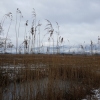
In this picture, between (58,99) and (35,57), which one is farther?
(35,57)

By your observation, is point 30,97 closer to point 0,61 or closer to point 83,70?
point 0,61

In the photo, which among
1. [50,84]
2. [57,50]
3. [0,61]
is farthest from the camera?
[57,50]

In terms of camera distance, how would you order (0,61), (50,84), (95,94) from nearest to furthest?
(50,84)
(0,61)
(95,94)

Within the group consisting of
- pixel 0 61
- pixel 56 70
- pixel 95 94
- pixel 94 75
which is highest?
pixel 0 61

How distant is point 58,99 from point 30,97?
2.64ft

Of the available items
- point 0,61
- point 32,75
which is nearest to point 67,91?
point 32,75

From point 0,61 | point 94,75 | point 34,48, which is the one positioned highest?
point 34,48

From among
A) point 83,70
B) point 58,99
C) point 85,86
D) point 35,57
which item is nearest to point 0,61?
point 35,57

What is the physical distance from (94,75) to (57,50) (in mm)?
1659

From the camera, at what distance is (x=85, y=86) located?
16.1 ft

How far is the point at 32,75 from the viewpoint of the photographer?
395 centimetres

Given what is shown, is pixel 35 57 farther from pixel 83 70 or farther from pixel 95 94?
pixel 83 70

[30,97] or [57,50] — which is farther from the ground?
[57,50]

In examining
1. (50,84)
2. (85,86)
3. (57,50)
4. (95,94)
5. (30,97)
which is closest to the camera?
(30,97)
